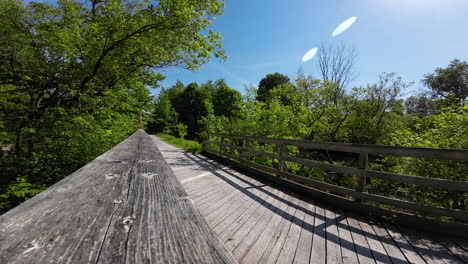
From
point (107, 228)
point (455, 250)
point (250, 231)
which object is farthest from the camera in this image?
point (250, 231)

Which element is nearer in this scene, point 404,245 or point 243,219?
point 404,245

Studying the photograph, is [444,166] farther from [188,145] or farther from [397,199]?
[188,145]

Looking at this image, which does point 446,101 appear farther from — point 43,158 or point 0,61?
point 0,61

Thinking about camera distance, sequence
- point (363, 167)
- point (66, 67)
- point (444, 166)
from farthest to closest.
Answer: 1. point (66, 67)
2. point (444, 166)
3. point (363, 167)

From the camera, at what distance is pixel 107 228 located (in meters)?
0.50

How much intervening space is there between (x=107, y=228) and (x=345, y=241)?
9.00 feet

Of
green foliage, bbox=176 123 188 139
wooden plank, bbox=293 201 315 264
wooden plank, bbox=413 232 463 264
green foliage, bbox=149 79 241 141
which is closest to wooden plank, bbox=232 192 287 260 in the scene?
wooden plank, bbox=293 201 315 264

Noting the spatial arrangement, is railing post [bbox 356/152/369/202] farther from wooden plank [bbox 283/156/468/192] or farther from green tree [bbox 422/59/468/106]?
green tree [bbox 422/59/468/106]

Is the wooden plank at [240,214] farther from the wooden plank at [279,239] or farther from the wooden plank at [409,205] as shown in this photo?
the wooden plank at [409,205]

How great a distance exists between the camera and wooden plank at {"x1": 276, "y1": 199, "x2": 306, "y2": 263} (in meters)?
1.92

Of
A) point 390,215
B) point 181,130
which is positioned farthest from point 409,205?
point 181,130

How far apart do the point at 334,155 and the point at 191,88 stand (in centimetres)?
2853

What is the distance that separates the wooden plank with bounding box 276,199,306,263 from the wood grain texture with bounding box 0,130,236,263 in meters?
1.74

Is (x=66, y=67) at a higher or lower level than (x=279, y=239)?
higher
